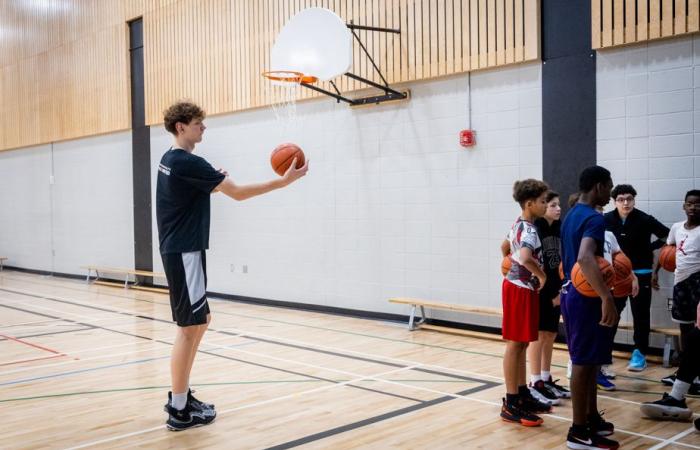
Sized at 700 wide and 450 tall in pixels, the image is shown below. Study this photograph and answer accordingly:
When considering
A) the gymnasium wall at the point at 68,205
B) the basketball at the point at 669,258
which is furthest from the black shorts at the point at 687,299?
the gymnasium wall at the point at 68,205

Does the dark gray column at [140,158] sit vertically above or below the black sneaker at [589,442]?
above

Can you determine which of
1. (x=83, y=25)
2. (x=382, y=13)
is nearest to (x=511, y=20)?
(x=382, y=13)

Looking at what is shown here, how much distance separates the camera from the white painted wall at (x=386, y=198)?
793cm

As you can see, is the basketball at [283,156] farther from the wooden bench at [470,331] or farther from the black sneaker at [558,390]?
the wooden bench at [470,331]

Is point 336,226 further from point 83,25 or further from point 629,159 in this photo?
point 83,25

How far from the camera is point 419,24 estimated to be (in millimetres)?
8672

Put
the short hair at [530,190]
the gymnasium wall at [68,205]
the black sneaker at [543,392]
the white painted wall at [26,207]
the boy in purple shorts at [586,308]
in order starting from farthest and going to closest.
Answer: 1. the white painted wall at [26,207]
2. the gymnasium wall at [68,205]
3. the black sneaker at [543,392]
4. the short hair at [530,190]
5. the boy in purple shorts at [586,308]

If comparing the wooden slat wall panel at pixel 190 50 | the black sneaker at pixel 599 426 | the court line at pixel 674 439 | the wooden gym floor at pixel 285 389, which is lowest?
the wooden gym floor at pixel 285 389

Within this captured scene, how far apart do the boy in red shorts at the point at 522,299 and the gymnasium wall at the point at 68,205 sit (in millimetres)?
10698

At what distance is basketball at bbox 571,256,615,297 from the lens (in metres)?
3.80

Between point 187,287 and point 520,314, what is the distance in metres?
2.18

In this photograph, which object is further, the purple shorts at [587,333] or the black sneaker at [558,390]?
the black sneaker at [558,390]

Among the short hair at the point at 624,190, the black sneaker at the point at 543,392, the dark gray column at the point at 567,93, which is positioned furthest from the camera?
the dark gray column at the point at 567,93

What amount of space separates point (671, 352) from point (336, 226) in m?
4.82
